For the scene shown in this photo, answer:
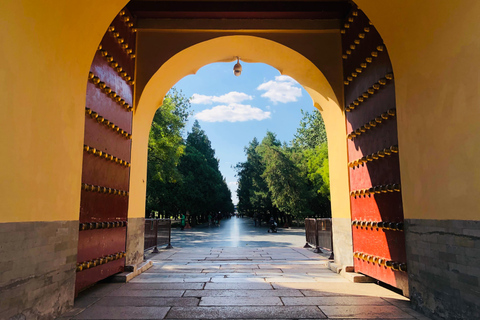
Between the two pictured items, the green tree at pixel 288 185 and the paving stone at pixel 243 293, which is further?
the green tree at pixel 288 185

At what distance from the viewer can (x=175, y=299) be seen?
4.45 meters

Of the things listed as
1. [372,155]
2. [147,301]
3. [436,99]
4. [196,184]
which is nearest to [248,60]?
[372,155]

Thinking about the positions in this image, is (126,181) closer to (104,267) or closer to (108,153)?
(108,153)

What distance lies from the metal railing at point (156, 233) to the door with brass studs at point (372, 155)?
5788mm

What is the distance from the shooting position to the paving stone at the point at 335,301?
13.7 feet

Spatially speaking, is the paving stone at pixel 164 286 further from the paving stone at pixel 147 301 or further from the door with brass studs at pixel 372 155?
the door with brass studs at pixel 372 155

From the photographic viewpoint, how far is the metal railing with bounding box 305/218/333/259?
8.60 metres

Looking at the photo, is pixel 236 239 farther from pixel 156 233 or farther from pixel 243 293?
pixel 243 293

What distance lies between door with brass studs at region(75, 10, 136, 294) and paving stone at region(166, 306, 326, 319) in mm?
1460

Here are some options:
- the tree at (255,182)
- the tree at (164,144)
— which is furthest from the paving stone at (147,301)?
the tree at (255,182)

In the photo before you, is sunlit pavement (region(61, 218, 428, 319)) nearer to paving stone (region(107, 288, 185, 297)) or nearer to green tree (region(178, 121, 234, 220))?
paving stone (region(107, 288, 185, 297))

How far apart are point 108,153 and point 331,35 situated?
4.76 metres

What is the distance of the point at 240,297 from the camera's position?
454 cm

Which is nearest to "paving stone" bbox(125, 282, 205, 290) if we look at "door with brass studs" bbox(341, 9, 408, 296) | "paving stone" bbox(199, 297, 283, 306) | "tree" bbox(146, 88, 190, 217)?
"paving stone" bbox(199, 297, 283, 306)
